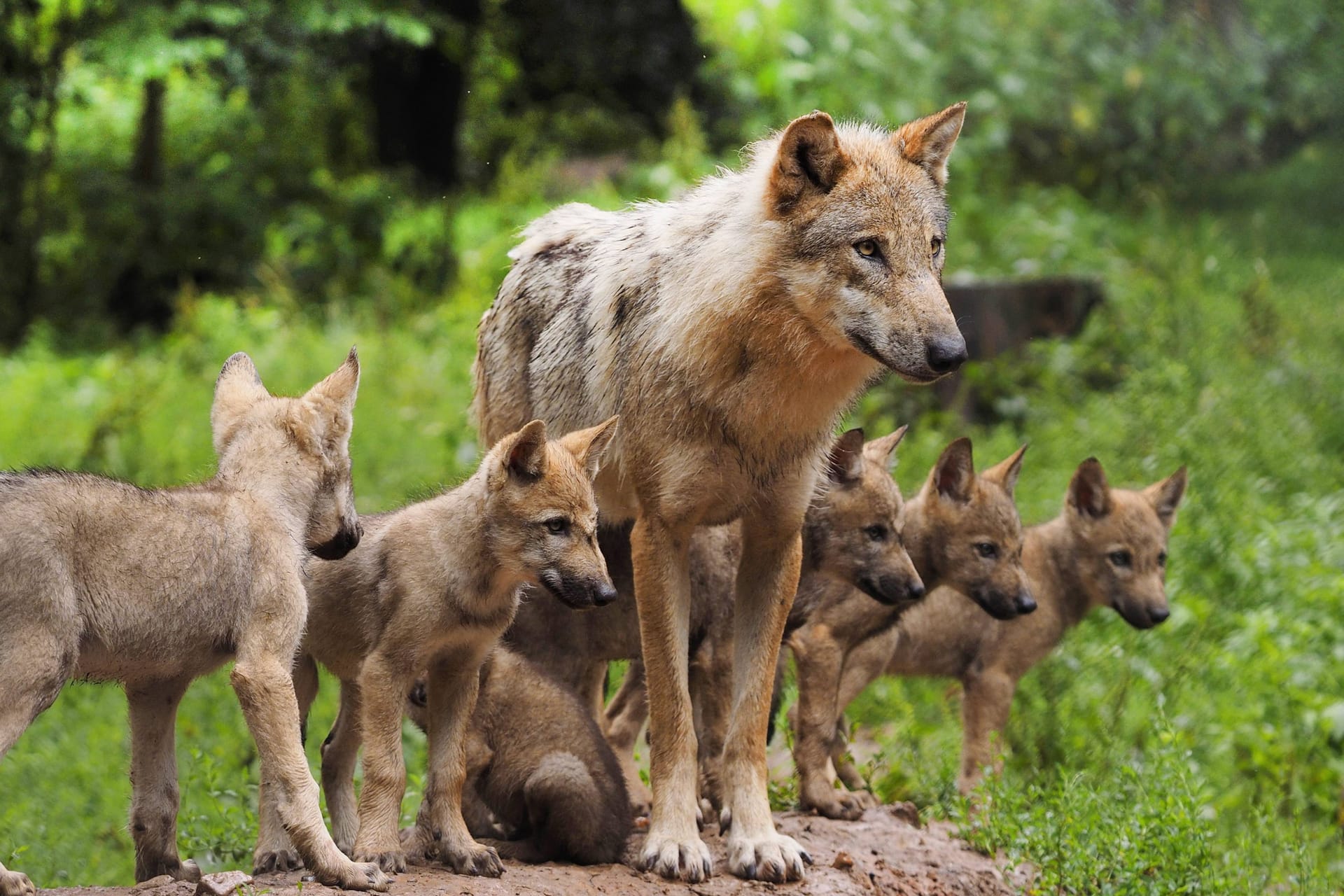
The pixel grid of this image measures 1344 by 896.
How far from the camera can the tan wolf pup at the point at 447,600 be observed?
4992 millimetres

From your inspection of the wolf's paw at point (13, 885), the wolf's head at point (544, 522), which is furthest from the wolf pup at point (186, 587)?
the wolf's head at point (544, 522)

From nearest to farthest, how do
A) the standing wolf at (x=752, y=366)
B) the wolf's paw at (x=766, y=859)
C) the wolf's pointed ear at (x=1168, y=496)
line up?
1. the standing wolf at (x=752, y=366)
2. the wolf's paw at (x=766, y=859)
3. the wolf's pointed ear at (x=1168, y=496)

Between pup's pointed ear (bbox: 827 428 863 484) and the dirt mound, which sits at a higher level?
pup's pointed ear (bbox: 827 428 863 484)

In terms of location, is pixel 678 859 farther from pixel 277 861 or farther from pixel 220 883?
pixel 220 883

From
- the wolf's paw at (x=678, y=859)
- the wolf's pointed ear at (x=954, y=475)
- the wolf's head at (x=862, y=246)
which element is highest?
the wolf's head at (x=862, y=246)

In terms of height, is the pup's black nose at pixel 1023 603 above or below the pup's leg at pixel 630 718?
above

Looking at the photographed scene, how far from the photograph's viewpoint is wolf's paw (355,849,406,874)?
489 cm

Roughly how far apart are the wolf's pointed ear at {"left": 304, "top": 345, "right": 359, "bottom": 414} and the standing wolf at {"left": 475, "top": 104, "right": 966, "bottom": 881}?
1.15 meters

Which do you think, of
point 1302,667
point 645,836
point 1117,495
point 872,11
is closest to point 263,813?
point 645,836

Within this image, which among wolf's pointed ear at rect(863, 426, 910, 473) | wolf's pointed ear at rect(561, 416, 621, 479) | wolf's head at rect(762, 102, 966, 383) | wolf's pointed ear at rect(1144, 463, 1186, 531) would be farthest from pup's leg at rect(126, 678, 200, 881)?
wolf's pointed ear at rect(1144, 463, 1186, 531)

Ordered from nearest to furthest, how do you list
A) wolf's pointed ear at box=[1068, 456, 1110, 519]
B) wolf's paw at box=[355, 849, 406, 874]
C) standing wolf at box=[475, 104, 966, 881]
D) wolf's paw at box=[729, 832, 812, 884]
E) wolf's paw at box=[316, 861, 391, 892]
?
wolf's paw at box=[316, 861, 391, 892] < wolf's paw at box=[355, 849, 406, 874] < standing wolf at box=[475, 104, 966, 881] < wolf's paw at box=[729, 832, 812, 884] < wolf's pointed ear at box=[1068, 456, 1110, 519]

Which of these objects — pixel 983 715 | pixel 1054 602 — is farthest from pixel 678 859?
pixel 1054 602

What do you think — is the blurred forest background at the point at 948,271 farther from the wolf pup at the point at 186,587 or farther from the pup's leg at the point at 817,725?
the wolf pup at the point at 186,587

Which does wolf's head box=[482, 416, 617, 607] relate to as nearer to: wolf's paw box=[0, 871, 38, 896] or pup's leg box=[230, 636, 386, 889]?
pup's leg box=[230, 636, 386, 889]
